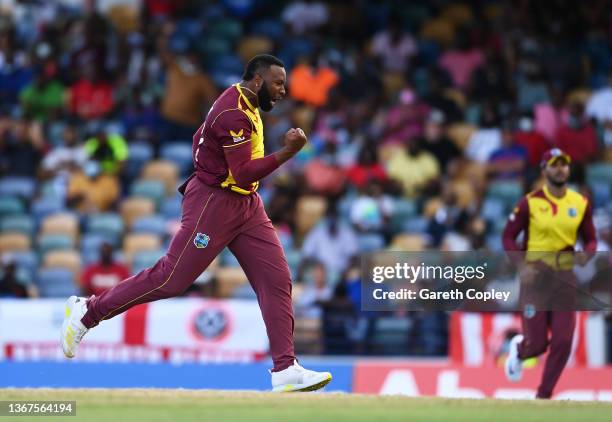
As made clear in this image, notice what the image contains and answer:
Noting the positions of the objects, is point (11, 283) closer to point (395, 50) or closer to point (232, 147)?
point (395, 50)

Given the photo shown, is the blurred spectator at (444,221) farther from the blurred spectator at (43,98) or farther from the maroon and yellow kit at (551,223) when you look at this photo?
the blurred spectator at (43,98)

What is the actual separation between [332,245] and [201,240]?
29.0ft

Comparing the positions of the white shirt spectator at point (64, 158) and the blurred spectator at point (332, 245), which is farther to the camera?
the white shirt spectator at point (64, 158)

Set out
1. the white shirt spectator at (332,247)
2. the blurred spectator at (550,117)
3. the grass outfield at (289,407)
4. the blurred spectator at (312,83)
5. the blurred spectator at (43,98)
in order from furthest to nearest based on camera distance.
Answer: the blurred spectator at (43,98) → the blurred spectator at (312,83) → the blurred spectator at (550,117) → the white shirt spectator at (332,247) → the grass outfield at (289,407)

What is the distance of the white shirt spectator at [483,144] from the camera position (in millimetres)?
20188

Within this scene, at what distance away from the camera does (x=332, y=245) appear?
18.9 m

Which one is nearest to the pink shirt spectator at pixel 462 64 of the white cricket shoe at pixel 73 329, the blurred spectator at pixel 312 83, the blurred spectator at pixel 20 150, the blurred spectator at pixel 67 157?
the blurred spectator at pixel 312 83

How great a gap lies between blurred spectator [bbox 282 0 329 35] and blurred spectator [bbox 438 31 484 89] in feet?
7.28

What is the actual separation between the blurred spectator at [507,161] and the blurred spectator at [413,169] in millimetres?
802

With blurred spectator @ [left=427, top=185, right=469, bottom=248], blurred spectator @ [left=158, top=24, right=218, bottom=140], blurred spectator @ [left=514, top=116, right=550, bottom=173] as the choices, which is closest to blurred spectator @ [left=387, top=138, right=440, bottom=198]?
blurred spectator @ [left=427, top=185, right=469, bottom=248]

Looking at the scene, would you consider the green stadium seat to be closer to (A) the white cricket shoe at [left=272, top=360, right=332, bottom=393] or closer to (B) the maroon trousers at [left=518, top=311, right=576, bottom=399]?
(B) the maroon trousers at [left=518, top=311, right=576, bottom=399]

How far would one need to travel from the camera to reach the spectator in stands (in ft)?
59.7

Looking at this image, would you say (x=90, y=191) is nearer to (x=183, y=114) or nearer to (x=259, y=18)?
(x=183, y=114)

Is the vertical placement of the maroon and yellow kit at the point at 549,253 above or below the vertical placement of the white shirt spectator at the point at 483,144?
below
